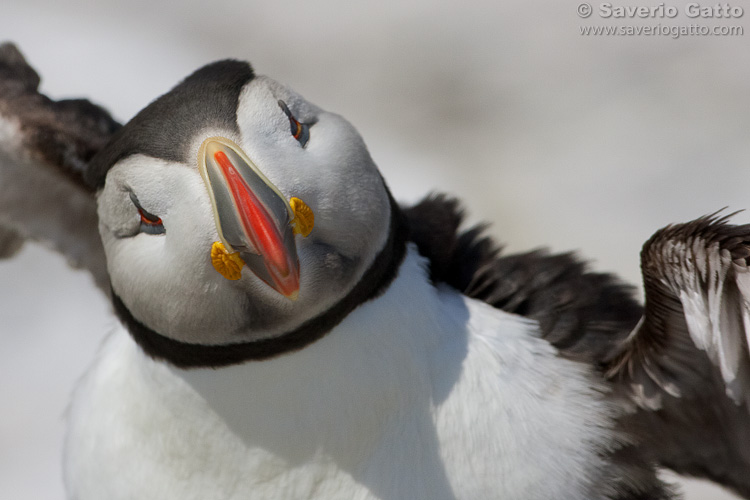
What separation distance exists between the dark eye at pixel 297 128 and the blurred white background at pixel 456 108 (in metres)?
2.46

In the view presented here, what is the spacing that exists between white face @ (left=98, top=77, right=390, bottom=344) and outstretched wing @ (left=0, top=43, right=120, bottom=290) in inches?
31.9

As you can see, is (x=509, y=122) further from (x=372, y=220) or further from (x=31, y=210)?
(x=372, y=220)

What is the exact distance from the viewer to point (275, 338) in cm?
200

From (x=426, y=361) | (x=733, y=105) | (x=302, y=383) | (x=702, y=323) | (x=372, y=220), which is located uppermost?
(x=733, y=105)

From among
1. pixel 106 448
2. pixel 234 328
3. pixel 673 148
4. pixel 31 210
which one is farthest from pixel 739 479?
pixel 673 148

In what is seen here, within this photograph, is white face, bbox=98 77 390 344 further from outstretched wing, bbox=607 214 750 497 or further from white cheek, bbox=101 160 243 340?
outstretched wing, bbox=607 214 750 497

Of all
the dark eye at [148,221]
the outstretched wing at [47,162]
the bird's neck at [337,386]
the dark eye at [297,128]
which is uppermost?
the dark eye at [297,128]

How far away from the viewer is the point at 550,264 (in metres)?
2.55

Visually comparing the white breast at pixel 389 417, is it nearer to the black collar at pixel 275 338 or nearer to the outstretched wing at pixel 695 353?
the black collar at pixel 275 338

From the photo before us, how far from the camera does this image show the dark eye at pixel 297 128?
1964 mm

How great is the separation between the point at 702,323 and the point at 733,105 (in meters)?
3.42

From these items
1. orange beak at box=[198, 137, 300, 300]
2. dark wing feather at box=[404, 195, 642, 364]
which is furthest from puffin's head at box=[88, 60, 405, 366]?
dark wing feather at box=[404, 195, 642, 364]

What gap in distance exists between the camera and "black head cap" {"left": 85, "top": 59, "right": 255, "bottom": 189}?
6.22ft

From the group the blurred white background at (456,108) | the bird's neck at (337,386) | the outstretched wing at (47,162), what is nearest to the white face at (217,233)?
the bird's neck at (337,386)
